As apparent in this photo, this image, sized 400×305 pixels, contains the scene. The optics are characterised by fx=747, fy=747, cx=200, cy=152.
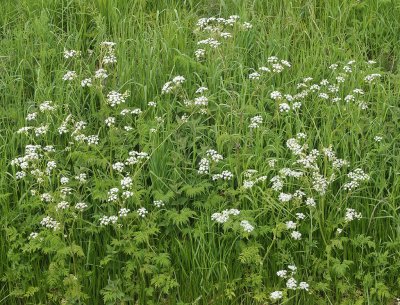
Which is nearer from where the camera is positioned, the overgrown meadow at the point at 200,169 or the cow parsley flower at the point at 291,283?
the cow parsley flower at the point at 291,283

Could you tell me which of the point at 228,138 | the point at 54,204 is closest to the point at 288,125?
the point at 228,138

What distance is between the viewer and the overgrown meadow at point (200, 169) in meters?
4.87

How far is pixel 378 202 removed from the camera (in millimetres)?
5105

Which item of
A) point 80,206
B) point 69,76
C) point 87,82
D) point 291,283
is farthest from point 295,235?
point 69,76

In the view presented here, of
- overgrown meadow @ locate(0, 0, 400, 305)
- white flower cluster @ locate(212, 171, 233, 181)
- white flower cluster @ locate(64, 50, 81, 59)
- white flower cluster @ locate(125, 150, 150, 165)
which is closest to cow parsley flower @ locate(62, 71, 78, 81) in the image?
overgrown meadow @ locate(0, 0, 400, 305)

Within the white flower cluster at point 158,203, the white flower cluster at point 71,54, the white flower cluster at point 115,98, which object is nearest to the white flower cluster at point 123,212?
the white flower cluster at point 158,203

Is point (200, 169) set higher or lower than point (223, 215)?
higher

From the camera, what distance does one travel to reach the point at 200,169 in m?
4.97

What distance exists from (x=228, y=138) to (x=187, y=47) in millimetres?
1333

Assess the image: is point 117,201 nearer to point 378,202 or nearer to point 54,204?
point 54,204

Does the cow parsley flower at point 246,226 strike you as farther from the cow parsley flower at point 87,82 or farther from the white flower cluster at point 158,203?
the cow parsley flower at point 87,82

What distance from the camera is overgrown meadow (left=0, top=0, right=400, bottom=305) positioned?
4871 millimetres

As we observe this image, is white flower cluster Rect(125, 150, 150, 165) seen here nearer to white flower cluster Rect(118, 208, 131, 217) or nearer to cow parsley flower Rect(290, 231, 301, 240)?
white flower cluster Rect(118, 208, 131, 217)

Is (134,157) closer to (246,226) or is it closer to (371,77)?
(246,226)
